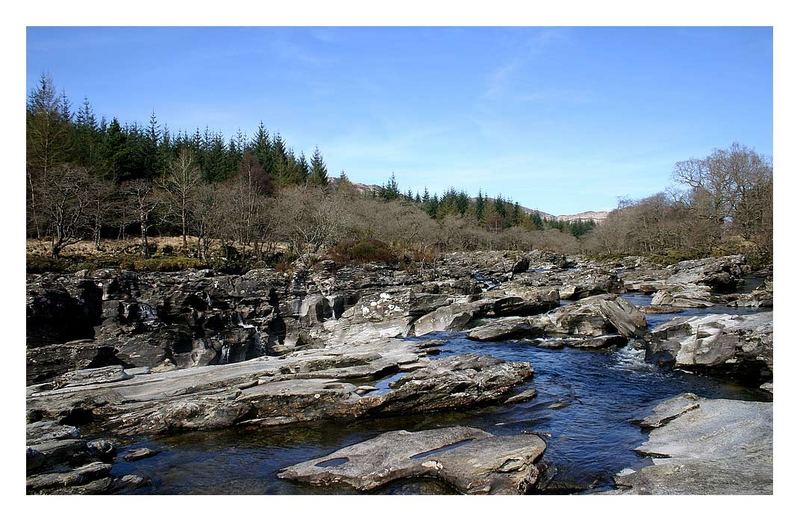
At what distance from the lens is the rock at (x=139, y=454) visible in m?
8.35

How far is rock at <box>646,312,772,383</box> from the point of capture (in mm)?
12000

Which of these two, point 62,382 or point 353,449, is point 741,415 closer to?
point 353,449

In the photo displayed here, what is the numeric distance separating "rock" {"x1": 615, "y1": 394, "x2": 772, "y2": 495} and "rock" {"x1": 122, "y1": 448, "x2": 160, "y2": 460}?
7.63 m

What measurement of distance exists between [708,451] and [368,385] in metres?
6.87

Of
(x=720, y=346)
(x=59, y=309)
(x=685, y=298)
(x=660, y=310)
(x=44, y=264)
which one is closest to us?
(x=720, y=346)

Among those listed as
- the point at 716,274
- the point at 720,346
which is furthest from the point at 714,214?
the point at 720,346

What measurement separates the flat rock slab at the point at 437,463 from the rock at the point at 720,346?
7.41 meters

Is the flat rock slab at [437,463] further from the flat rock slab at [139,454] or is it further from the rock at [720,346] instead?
the rock at [720,346]

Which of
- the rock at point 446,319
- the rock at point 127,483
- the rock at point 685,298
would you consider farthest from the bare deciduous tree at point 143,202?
the rock at point 685,298

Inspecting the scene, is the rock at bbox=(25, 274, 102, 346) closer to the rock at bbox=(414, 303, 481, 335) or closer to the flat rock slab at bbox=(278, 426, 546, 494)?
the rock at bbox=(414, 303, 481, 335)

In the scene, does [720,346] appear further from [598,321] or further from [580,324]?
[580,324]

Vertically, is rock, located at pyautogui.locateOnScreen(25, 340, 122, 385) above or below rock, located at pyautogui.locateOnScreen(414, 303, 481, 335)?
below

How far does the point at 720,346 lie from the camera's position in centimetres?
1274

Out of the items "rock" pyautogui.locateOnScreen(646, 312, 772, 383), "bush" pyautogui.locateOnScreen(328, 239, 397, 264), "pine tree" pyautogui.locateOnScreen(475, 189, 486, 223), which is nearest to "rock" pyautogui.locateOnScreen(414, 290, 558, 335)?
"rock" pyautogui.locateOnScreen(646, 312, 772, 383)
